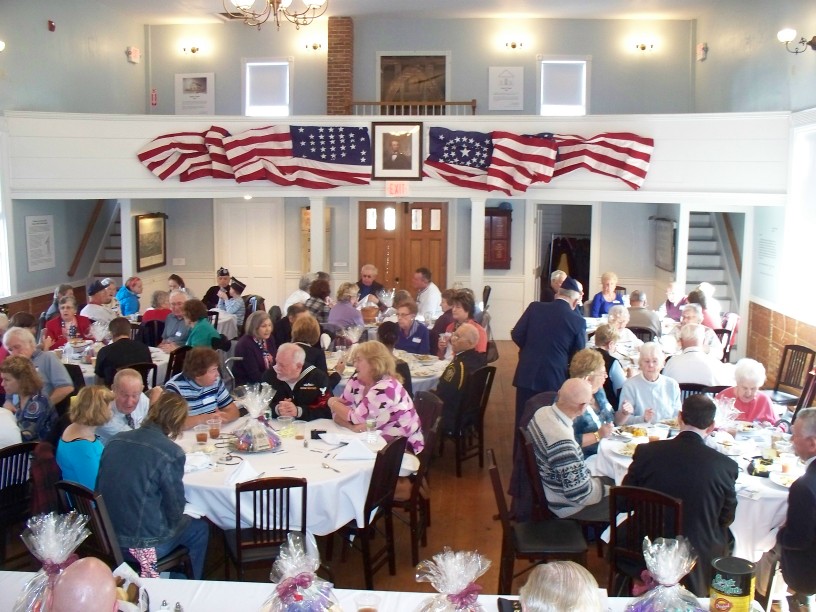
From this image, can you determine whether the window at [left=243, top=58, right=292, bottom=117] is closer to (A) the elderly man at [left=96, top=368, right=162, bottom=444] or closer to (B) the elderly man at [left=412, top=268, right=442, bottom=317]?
(B) the elderly man at [left=412, top=268, right=442, bottom=317]

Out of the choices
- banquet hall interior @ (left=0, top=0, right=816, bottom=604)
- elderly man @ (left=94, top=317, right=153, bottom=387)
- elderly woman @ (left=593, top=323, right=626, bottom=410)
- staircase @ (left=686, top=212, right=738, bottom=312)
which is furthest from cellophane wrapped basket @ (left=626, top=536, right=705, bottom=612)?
staircase @ (left=686, top=212, right=738, bottom=312)

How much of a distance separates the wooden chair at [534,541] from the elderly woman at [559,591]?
5.88 ft

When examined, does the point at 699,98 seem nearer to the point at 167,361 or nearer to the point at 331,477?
the point at 167,361

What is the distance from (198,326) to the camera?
8953 mm

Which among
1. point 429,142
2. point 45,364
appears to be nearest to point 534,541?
point 45,364

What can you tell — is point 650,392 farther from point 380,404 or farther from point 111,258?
point 111,258

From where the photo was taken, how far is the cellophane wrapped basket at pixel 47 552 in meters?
3.27

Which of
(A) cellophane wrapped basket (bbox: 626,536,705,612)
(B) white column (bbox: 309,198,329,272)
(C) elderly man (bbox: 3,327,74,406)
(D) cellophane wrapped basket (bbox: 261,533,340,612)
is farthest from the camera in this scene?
(B) white column (bbox: 309,198,329,272)

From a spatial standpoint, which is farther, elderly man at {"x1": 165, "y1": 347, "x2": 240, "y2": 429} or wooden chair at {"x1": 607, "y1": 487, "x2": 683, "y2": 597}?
elderly man at {"x1": 165, "y1": 347, "x2": 240, "y2": 429}

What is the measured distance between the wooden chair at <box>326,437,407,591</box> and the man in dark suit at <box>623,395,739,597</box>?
152 centimetres

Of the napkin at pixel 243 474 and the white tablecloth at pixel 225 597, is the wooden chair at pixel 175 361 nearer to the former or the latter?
the napkin at pixel 243 474

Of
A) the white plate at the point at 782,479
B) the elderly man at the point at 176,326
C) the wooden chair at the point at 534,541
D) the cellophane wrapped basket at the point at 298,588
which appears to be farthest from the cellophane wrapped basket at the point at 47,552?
the elderly man at the point at 176,326

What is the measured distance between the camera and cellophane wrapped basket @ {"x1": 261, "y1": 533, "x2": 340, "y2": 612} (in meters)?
3.21

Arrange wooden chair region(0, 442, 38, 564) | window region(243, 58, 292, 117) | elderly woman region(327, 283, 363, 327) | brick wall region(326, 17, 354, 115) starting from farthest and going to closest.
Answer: window region(243, 58, 292, 117) < brick wall region(326, 17, 354, 115) < elderly woman region(327, 283, 363, 327) < wooden chair region(0, 442, 38, 564)
